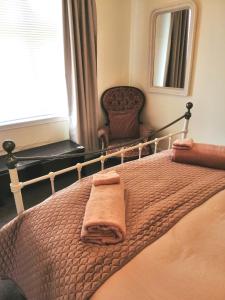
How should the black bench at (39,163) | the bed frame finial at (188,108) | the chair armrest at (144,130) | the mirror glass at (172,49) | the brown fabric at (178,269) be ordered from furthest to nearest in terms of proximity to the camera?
the chair armrest at (144,130) < the mirror glass at (172,49) < the black bench at (39,163) < the bed frame finial at (188,108) < the brown fabric at (178,269)

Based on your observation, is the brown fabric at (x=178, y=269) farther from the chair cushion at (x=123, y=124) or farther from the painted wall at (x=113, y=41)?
the painted wall at (x=113, y=41)

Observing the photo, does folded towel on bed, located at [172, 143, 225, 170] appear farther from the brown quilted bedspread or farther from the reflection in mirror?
the reflection in mirror

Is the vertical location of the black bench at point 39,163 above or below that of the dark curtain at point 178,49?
below

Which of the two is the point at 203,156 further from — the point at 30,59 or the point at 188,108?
the point at 30,59

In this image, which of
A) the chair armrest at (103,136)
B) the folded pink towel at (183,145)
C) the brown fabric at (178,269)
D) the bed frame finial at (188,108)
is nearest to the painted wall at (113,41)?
the chair armrest at (103,136)

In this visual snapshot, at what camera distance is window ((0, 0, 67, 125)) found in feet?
8.09

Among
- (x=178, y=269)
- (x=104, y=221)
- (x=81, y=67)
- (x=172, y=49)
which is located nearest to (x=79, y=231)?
(x=104, y=221)

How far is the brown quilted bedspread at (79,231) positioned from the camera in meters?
0.95

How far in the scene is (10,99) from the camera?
266 cm

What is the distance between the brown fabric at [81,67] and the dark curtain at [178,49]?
0.95 metres

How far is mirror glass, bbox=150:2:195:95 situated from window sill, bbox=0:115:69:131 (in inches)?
54.7

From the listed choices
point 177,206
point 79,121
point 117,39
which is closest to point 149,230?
point 177,206

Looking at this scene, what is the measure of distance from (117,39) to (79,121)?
1.28 meters

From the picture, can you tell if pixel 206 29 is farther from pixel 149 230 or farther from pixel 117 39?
pixel 149 230
